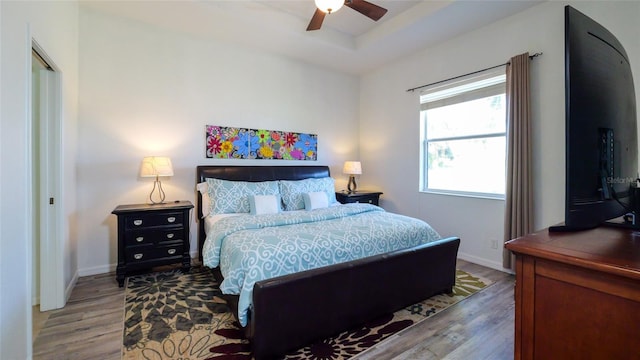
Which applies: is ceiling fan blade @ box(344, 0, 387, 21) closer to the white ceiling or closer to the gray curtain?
the white ceiling

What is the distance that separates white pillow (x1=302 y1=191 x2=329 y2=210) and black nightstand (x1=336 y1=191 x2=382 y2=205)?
2.72ft

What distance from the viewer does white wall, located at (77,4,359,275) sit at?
3.13m

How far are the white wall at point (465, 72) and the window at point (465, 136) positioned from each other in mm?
146

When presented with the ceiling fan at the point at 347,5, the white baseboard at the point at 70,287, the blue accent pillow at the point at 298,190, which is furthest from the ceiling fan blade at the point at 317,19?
the white baseboard at the point at 70,287

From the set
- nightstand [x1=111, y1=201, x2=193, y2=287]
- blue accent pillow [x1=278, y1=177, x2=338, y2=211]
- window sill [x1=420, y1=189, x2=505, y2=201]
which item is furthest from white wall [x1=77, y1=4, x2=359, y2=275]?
window sill [x1=420, y1=189, x2=505, y2=201]

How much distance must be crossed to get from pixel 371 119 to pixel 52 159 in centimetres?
422

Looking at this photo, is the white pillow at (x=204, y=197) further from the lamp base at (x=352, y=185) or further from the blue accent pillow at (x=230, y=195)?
the lamp base at (x=352, y=185)

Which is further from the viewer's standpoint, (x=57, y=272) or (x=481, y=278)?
(x=481, y=278)

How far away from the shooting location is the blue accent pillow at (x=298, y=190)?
11.9 feet

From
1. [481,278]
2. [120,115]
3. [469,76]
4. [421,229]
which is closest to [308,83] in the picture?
[469,76]

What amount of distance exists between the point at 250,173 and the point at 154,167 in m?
1.18

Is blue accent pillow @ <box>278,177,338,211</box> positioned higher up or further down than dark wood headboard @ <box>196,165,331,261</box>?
further down

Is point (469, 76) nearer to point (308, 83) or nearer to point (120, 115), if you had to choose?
point (308, 83)

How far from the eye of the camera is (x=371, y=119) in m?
4.99
